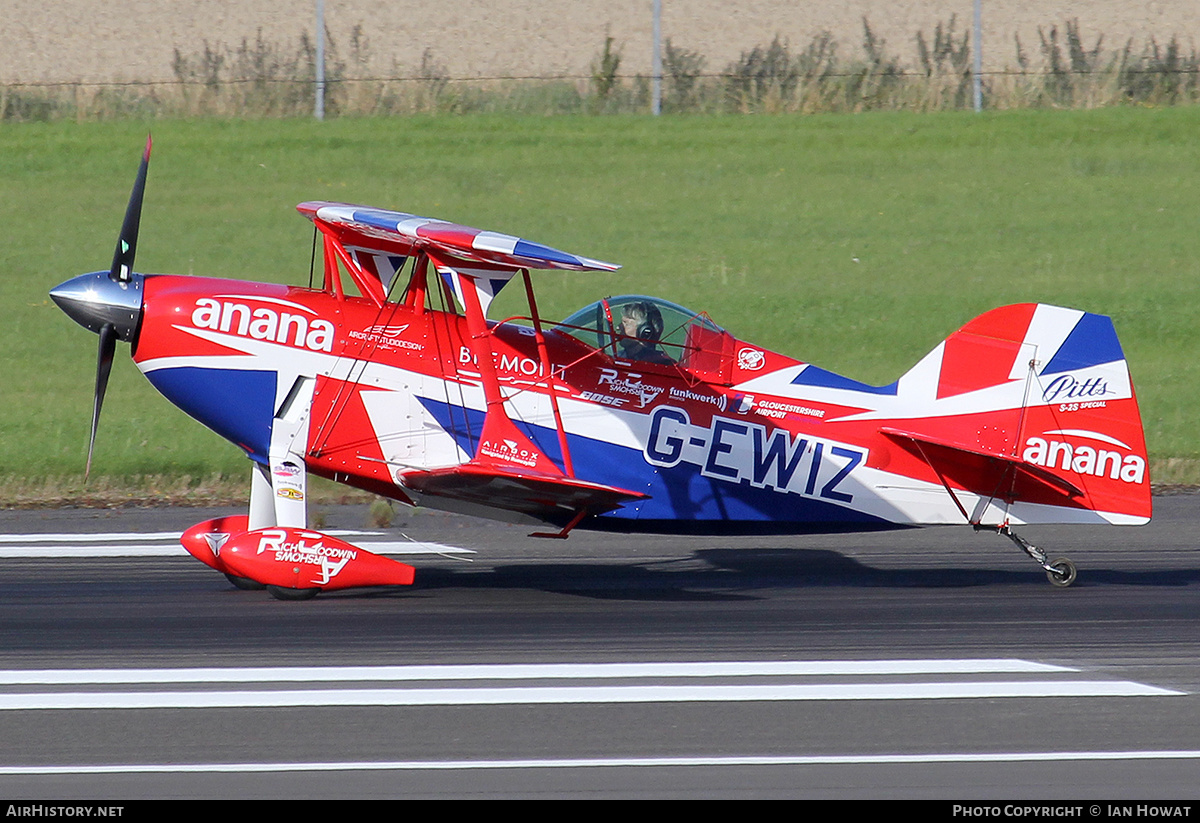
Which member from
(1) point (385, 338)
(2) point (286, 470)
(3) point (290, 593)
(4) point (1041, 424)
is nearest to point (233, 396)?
(2) point (286, 470)

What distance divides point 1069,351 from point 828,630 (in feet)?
8.99

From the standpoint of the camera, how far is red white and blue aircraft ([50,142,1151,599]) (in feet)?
32.2

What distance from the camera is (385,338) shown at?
988 cm

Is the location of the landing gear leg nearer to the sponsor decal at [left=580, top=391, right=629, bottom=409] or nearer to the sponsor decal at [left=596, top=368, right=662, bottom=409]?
the sponsor decal at [left=596, top=368, right=662, bottom=409]

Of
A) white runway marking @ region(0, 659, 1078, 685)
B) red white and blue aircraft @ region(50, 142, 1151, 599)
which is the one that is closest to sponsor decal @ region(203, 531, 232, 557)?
red white and blue aircraft @ region(50, 142, 1151, 599)

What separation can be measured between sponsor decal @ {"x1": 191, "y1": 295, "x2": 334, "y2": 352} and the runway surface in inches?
70.4

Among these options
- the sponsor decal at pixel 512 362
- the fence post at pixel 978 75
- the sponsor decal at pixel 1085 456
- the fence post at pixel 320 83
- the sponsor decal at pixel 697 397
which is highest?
the fence post at pixel 978 75

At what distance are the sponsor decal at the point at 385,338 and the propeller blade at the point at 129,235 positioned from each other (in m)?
1.59

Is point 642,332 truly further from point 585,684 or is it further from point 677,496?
point 585,684

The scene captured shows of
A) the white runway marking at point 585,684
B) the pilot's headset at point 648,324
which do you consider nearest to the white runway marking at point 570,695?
the white runway marking at point 585,684

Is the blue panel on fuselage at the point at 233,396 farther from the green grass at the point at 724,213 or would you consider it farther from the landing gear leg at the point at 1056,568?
the green grass at the point at 724,213

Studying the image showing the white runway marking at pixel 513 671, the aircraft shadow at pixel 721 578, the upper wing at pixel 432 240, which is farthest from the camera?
the aircraft shadow at pixel 721 578

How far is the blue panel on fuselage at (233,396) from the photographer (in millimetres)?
9836
